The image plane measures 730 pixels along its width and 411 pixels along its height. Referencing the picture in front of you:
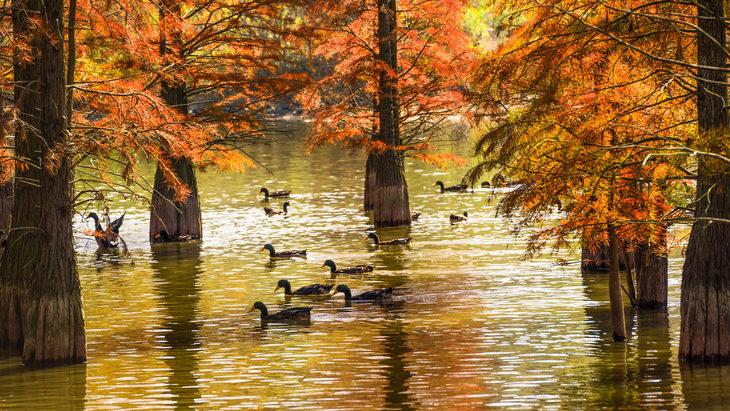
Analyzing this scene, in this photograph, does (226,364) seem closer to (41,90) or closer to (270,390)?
(270,390)

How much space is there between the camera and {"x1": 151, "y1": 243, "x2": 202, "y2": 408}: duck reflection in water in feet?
64.0

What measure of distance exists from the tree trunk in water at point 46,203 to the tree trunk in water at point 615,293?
29.7 feet

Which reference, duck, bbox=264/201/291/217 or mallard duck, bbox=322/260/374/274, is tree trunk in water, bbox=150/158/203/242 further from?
duck, bbox=264/201/291/217

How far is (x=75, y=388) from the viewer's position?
1916 centimetres

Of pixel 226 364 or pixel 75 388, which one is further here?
pixel 226 364

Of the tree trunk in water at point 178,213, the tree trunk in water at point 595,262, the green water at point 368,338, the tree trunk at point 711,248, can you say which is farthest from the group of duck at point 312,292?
the tree trunk at point 711,248

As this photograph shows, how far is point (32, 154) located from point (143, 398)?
4732 millimetres

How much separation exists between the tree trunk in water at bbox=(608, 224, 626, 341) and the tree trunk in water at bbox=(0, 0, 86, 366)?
904 centimetres

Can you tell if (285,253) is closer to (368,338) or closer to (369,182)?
(368,338)

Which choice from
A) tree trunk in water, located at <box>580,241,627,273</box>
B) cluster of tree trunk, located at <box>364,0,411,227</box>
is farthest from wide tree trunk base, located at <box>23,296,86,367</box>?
cluster of tree trunk, located at <box>364,0,411,227</box>

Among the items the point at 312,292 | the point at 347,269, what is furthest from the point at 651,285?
the point at 347,269

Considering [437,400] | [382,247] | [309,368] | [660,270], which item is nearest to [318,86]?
[382,247]

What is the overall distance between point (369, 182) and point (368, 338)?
76.8 feet

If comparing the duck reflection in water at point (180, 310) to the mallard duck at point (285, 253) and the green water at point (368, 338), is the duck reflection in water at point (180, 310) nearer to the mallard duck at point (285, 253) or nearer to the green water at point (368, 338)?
the green water at point (368, 338)
